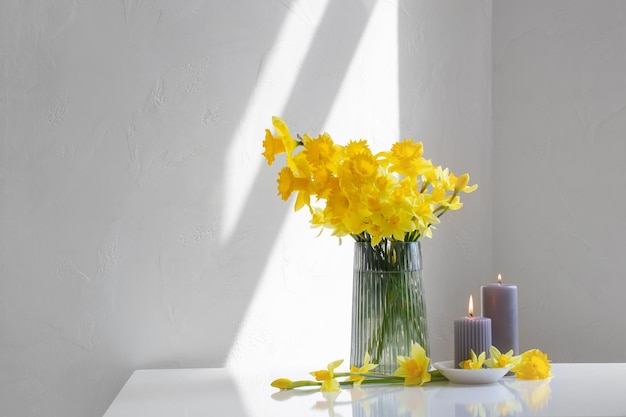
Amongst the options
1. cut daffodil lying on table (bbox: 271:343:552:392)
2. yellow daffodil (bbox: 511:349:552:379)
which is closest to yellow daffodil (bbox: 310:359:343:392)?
cut daffodil lying on table (bbox: 271:343:552:392)

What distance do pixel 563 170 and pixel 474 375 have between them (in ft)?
1.71

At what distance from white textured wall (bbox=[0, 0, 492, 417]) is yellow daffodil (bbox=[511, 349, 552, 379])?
1.16ft

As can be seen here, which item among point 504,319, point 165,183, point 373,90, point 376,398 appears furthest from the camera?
point 373,90

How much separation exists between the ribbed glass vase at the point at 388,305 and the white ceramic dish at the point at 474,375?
59 mm

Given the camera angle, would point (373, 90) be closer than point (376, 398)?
No

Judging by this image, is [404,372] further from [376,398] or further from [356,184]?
[356,184]

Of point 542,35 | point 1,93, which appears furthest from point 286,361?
point 542,35

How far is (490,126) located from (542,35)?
0.66ft

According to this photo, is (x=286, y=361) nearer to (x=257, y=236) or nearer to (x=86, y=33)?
(x=257, y=236)

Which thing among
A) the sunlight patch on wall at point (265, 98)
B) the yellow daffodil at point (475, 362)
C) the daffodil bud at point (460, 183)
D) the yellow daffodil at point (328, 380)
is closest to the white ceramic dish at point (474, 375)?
the yellow daffodil at point (475, 362)

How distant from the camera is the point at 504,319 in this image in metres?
1.17

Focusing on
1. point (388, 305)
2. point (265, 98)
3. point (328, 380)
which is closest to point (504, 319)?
point (388, 305)

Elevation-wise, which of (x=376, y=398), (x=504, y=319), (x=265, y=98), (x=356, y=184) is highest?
(x=265, y=98)

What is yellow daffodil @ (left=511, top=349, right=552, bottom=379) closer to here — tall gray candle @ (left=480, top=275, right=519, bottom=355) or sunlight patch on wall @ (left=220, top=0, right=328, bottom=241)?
tall gray candle @ (left=480, top=275, right=519, bottom=355)
